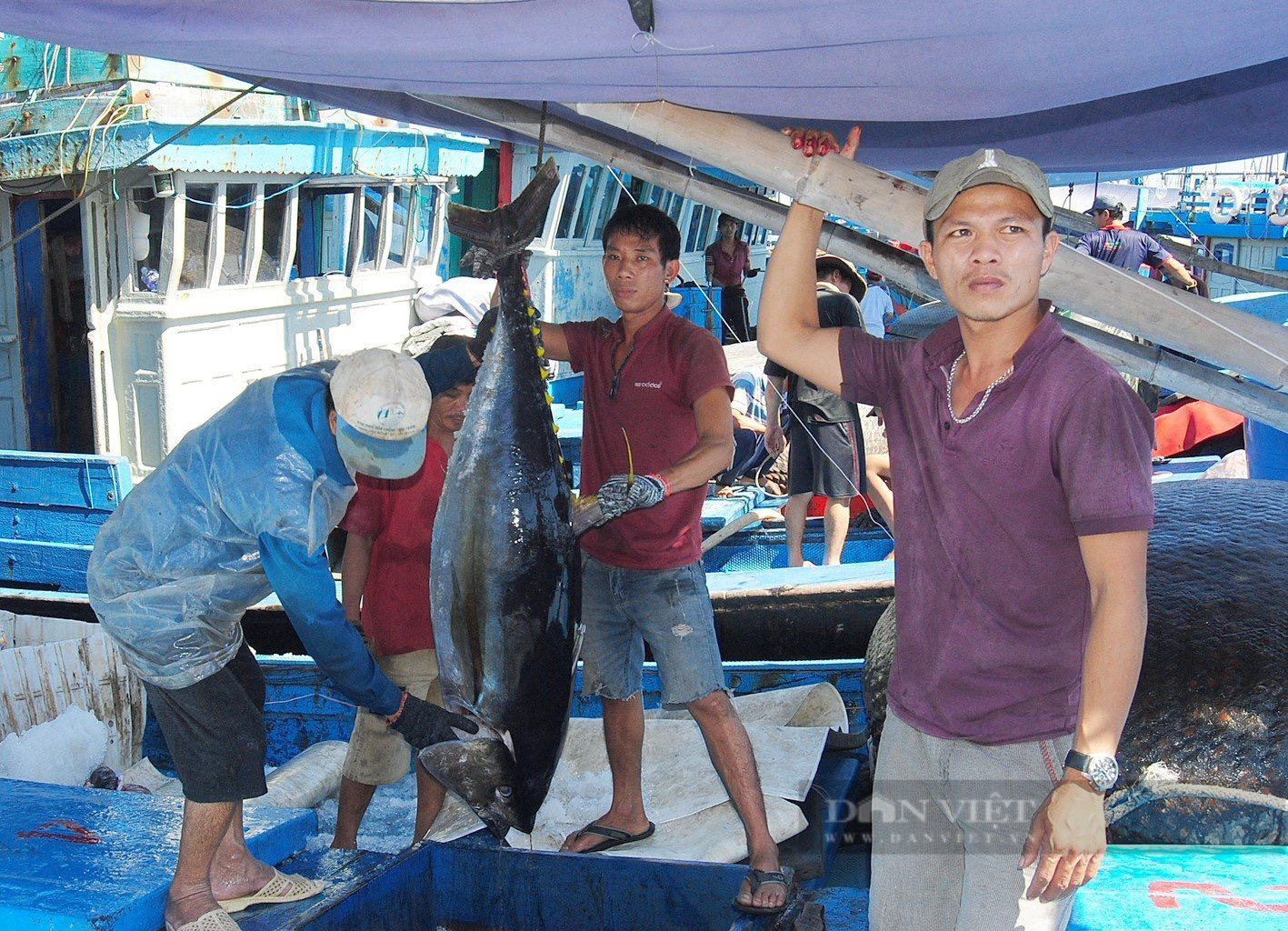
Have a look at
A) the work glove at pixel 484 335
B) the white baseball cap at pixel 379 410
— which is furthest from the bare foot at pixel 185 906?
the work glove at pixel 484 335

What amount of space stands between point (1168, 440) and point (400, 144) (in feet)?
22.6

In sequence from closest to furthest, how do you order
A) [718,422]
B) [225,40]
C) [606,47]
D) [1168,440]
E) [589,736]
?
[606,47], [225,40], [718,422], [589,736], [1168,440]

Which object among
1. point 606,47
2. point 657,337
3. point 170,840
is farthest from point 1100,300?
point 170,840

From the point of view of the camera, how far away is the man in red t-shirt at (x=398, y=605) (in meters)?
3.74

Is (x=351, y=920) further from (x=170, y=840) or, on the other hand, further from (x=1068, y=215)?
(x=1068, y=215)

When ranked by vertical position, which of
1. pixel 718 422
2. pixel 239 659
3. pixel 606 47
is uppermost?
pixel 606 47

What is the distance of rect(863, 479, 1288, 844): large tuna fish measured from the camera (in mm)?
3174

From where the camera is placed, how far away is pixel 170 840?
310cm

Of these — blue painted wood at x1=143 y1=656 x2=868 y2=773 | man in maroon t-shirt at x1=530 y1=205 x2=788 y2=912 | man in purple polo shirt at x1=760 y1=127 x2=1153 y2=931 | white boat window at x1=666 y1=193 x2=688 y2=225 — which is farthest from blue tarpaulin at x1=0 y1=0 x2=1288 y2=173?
white boat window at x1=666 y1=193 x2=688 y2=225

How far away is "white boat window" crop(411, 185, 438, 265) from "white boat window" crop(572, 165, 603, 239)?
347 centimetres

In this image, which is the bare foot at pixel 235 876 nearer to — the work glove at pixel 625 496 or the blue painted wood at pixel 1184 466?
the work glove at pixel 625 496

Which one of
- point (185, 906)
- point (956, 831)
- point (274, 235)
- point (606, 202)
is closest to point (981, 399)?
point (956, 831)

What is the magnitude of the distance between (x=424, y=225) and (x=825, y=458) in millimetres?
4881

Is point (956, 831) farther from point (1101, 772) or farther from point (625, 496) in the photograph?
point (625, 496)
